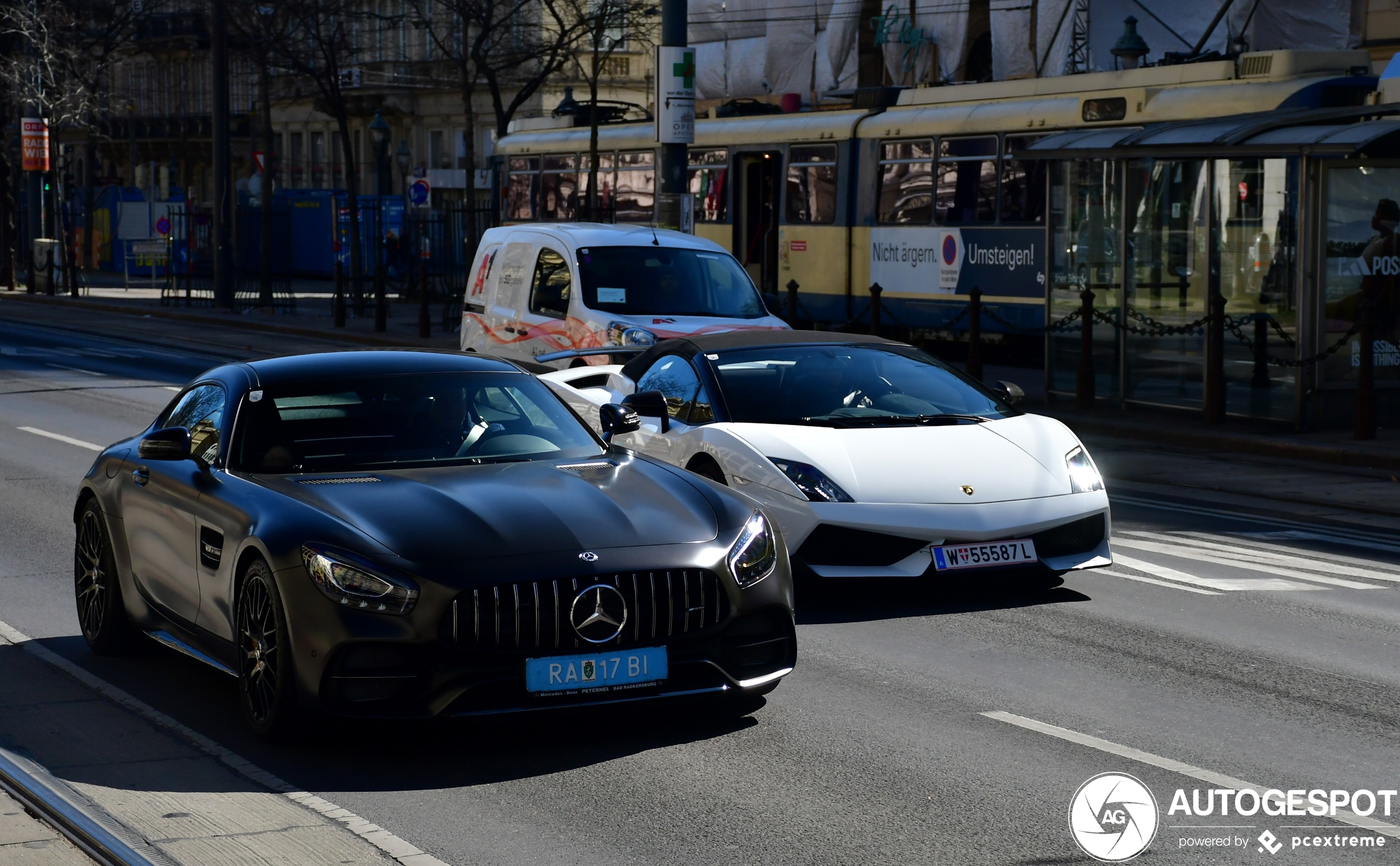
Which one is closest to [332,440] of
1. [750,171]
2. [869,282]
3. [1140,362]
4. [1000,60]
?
[1140,362]

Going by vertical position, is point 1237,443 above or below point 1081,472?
below

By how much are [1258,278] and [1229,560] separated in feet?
25.3

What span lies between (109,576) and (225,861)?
312 cm

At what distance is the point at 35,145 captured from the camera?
49.1 meters

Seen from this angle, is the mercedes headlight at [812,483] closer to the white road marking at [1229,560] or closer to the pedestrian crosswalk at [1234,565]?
the pedestrian crosswalk at [1234,565]

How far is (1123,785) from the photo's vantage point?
19.6 ft

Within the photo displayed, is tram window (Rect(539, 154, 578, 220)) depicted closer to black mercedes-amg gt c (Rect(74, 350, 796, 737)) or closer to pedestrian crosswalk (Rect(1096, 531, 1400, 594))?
pedestrian crosswalk (Rect(1096, 531, 1400, 594))

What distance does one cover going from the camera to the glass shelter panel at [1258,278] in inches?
690

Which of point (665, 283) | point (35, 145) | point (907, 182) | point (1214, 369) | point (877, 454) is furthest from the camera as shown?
point (35, 145)

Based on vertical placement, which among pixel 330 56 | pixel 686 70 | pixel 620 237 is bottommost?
pixel 620 237

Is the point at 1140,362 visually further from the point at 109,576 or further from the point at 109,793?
the point at 109,793

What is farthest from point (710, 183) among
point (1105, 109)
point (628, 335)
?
point (628, 335)

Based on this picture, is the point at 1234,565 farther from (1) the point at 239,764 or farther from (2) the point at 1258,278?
(2) the point at 1258,278

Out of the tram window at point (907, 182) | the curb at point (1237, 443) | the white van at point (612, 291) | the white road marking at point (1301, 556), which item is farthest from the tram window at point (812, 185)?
the white road marking at point (1301, 556)
